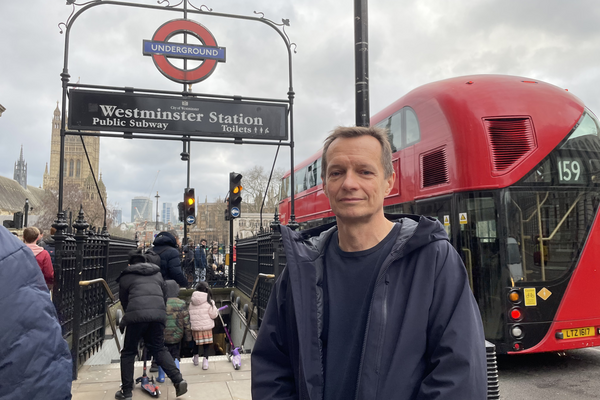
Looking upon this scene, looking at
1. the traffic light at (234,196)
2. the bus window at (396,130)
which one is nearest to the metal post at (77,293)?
the bus window at (396,130)

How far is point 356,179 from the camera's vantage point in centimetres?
164

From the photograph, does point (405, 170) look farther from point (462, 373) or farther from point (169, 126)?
point (462, 373)

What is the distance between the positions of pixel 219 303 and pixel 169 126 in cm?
793

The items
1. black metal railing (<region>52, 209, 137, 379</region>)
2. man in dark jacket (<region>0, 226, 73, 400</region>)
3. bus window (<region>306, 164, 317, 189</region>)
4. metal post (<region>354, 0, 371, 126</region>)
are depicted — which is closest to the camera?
man in dark jacket (<region>0, 226, 73, 400</region>)

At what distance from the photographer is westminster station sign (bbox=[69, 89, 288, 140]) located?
5996 millimetres

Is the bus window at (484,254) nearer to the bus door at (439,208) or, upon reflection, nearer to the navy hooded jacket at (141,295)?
the bus door at (439,208)

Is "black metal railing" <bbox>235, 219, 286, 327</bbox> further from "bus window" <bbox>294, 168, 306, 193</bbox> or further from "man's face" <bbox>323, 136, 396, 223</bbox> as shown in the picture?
"man's face" <bbox>323, 136, 396, 223</bbox>

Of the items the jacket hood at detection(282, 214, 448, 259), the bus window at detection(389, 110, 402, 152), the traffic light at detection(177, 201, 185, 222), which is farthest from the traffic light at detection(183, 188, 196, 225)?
the jacket hood at detection(282, 214, 448, 259)

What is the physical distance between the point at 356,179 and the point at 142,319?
396cm

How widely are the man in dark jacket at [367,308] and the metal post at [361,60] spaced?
288 cm

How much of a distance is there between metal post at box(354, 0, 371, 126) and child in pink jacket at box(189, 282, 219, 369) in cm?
363

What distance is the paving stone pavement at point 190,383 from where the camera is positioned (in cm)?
488

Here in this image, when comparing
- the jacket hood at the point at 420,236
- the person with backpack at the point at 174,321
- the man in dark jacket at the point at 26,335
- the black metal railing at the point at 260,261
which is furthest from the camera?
the black metal railing at the point at 260,261

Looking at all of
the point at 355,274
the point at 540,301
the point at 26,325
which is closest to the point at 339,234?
the point at 355,274
